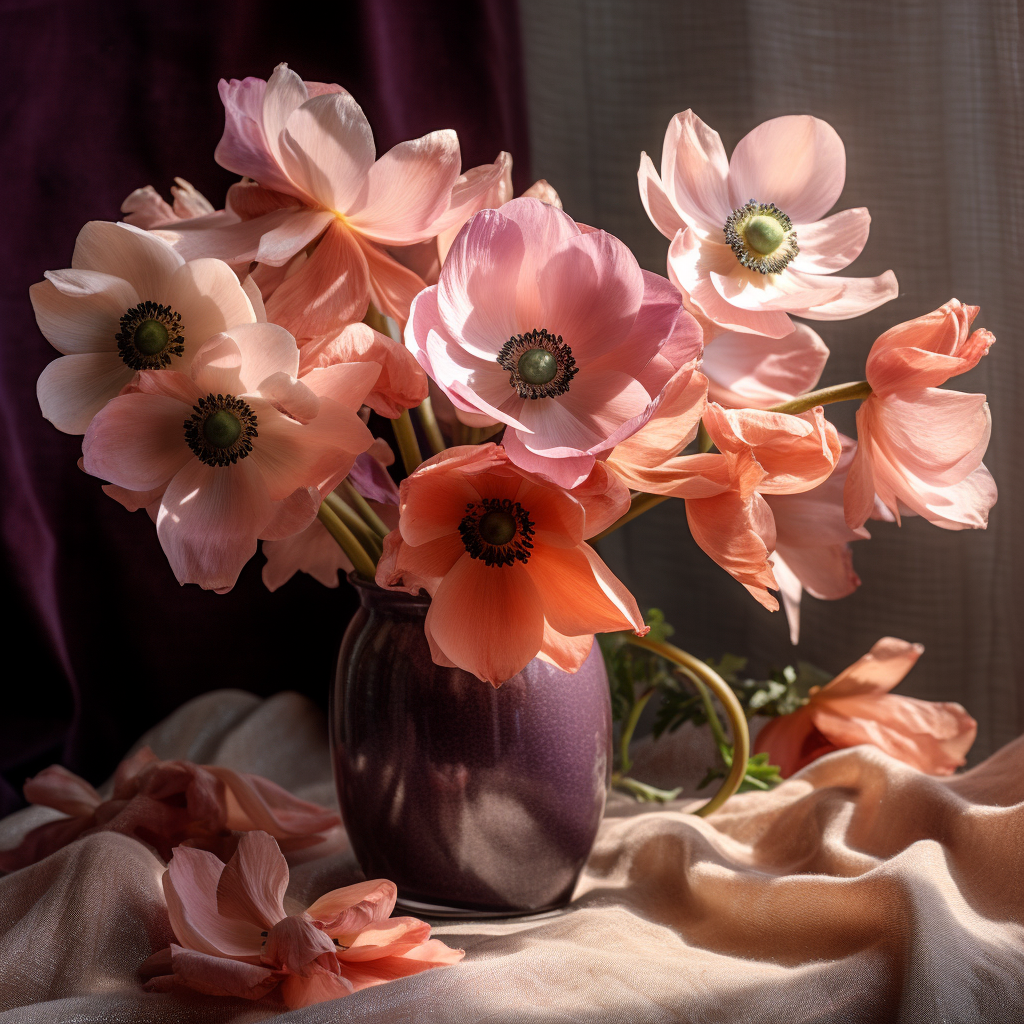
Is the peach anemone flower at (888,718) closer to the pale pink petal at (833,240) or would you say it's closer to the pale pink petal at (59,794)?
the pale pink petal at (833,240)

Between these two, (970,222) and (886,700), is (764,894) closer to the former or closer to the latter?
(886,700)

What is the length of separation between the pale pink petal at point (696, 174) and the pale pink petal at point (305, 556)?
0.29 meters

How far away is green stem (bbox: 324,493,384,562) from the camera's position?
0.63 metres

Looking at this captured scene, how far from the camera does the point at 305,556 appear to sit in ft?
2.25

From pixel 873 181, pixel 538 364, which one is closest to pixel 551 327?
Result: pixel 538 364

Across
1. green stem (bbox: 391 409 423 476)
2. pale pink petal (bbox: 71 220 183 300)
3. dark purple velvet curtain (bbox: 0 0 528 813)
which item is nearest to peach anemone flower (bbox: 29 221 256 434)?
pale pink petal (bbox: 71 220 183 300)

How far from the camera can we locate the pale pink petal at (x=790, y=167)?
61 centimetres

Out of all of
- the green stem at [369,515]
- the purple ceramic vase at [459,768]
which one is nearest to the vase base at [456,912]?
the purple ceramic vase at [459,768]

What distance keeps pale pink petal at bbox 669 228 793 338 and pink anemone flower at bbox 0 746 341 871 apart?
430mm

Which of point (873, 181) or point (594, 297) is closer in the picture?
point (594, 297)

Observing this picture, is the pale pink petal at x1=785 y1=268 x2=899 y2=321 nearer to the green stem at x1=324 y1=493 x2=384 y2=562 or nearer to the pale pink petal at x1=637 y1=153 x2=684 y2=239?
the pale pink petal at x1=637 y1=153 x2=684 y2=239

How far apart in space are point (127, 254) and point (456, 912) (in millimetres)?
409

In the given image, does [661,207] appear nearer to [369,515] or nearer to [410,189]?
[410,189]

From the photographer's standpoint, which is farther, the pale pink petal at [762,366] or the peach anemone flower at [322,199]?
the pale pink petal at [762,366]
